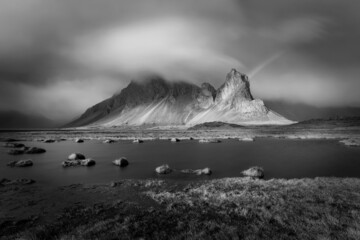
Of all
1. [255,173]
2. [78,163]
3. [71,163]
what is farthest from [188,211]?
[71,163]

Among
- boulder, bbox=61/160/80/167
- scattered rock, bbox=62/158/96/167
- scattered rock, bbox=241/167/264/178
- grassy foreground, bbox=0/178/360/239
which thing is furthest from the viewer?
scattered rock, bbox=62/158/96/167

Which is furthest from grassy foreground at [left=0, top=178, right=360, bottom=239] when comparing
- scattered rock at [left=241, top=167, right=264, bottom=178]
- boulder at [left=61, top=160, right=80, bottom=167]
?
boulder at [left=61, top=160, right=80, bottom=167]

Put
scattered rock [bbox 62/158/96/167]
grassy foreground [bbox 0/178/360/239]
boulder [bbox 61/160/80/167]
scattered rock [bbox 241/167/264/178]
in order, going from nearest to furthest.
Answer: grassy foreground [bbox 0/178/360/239]
scattered rock [bbox 241/167/264/178]
boulder [bbox 61/160/80/167]
scattered rock [bbox 62/158/96/167]

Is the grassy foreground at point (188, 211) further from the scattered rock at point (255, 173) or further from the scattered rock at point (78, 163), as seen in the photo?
the scattered rock at point (78, 163)

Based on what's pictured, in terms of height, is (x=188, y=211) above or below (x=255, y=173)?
above

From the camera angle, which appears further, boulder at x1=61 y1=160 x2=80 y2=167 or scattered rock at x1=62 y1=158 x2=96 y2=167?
scattered rock at x1=62 y1=158 x2=96 y2=167

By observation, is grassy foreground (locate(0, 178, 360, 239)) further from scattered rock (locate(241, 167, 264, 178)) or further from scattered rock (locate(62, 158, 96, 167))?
scattered rock (locate(62, 158, 96, 167))

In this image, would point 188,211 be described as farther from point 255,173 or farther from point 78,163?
point 78,163

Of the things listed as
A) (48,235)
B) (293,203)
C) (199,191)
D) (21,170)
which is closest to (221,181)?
(199,191)
